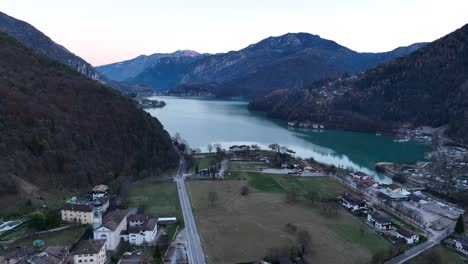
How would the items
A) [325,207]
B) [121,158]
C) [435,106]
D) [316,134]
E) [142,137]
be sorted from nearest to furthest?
1. [325,207]
2. [121,158]
3. [142,137]
4. [316,134]
5. [435,106]

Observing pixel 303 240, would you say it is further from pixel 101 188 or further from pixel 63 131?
pixel 63 131

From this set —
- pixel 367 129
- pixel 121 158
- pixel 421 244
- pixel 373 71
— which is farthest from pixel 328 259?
pixel 373 71

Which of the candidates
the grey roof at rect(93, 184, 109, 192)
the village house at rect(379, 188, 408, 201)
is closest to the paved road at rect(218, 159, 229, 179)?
the grey roof at rect(93, 184, 109, 192)

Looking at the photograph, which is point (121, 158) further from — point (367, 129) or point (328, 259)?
point (367, 129)

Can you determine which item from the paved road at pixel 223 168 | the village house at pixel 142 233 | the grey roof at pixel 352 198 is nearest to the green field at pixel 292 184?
the paved road at pixel 223 168

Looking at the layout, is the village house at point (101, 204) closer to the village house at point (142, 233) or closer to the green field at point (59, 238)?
the green field at point (59, 238)

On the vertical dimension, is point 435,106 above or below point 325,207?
above

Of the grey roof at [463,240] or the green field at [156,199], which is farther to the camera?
the green field at [156,199]
